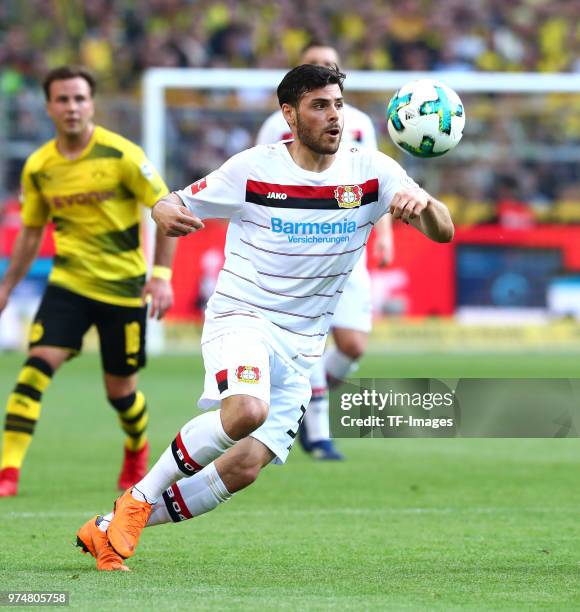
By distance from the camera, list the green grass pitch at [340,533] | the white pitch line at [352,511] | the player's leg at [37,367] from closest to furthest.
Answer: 1. the green grass pitch at [340,533]
2. the white pitch line at [352,511]
3. the player's leg at [37,367]

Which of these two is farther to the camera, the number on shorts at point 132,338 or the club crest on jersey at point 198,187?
the number on shorts at point 132,338

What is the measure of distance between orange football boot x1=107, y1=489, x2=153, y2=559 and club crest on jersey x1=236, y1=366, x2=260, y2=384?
0.66m

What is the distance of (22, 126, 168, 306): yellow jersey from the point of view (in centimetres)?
852

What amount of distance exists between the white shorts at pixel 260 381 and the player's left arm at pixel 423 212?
795 millimetres

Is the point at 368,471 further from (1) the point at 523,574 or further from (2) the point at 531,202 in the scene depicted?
(2) the point at 531,202

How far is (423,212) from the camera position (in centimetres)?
568

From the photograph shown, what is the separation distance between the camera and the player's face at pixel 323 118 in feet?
19.4

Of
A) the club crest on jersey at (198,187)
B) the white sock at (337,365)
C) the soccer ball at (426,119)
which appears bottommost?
the white sock at (337,365)

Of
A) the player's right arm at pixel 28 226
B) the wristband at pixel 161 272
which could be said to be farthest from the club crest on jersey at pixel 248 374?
the player's right arm at pixel 28 226

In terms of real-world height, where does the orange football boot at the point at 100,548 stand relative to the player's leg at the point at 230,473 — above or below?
below

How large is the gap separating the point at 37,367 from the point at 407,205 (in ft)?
11.8

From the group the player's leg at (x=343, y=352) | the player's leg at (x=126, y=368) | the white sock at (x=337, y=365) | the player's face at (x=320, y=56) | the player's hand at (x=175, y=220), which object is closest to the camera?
the player's hand at (x=175, y=220)

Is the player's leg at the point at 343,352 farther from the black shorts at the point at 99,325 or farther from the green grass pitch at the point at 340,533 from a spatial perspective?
the black shorts at the point at 99,325

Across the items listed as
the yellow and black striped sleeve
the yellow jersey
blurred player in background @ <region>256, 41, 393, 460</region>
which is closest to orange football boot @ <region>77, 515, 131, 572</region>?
the yellow jersey
